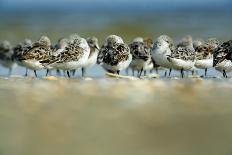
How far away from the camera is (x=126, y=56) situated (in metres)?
16.7

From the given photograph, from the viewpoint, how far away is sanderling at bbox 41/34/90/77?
1628 centimetres

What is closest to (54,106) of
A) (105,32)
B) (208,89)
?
(208,89)

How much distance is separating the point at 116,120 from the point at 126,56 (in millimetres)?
5835

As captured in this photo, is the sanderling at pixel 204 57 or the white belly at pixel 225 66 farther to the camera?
the sanderling at pixel 204 57

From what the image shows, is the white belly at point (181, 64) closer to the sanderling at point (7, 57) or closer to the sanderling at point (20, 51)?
→ the sanderling at point (20, 51)

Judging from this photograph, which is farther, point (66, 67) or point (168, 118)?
point (66, 67)

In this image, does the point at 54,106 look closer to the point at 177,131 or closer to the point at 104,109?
the point at 104,109

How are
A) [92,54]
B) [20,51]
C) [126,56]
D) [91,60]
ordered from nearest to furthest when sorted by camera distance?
[126,56]
[91,60]
[92,54]
[20,51]

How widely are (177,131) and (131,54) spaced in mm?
7026

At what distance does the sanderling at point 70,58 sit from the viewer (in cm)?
1628

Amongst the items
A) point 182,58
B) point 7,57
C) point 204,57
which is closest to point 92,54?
point 182,58

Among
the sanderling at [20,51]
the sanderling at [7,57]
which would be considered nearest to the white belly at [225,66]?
the sanderling at [20,51]

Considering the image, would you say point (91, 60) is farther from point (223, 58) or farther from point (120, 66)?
point (223, 58)

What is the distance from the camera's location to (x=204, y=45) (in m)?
17.7
